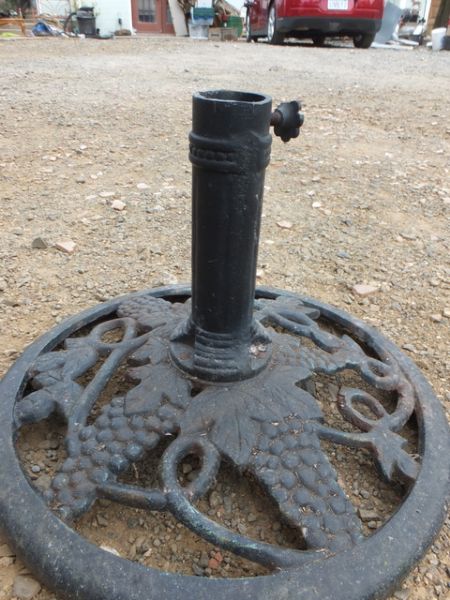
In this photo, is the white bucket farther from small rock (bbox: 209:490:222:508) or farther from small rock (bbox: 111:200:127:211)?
small rock (bbox: 209:490:222:508)

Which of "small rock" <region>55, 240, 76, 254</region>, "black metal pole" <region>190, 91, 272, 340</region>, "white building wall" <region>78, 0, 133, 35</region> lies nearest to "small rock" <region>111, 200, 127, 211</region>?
"small rock" <region>55, 240, 76, 254</region>

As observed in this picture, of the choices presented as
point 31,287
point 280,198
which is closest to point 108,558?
point 31,287

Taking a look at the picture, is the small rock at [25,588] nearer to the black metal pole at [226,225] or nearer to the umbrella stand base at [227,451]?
the umbrella stand base at [227,451]

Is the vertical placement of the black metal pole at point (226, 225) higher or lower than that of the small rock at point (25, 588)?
higher

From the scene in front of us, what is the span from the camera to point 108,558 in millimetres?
1004

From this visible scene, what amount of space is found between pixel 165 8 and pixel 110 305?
2013 cm

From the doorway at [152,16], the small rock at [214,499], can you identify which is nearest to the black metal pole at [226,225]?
the small rock at [214,499]

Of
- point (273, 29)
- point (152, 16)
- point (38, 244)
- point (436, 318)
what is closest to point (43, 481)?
point (38, 244)

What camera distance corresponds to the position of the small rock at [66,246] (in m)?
2.39

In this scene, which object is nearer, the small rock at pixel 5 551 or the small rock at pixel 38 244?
the small rock at pixel 5 551

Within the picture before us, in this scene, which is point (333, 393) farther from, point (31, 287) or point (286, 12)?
point (286, 12)

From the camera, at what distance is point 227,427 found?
4.01 feet

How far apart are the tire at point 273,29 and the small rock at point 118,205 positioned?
914 centimetres

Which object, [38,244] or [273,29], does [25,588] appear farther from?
[273,29]
